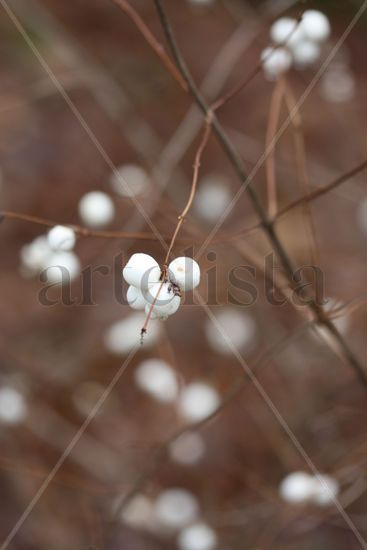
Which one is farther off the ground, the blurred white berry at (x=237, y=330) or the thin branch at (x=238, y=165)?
the blurred white berry at (x=237, y=330)

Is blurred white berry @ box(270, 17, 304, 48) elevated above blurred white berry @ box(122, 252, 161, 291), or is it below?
above

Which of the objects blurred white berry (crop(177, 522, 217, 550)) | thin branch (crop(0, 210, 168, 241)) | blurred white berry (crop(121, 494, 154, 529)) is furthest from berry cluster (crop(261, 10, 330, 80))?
blurred white berry (crop(121, 494, 154, 529))

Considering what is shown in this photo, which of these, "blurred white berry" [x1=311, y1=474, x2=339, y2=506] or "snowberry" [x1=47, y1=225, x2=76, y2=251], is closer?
"snowberry" [x1=47, y1=225, x2=76, y2=251]

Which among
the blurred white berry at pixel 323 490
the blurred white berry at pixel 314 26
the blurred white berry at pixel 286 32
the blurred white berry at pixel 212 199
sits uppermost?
the blurred white berry at pixel 212 199

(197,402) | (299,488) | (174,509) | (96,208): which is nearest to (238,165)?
(96,208)

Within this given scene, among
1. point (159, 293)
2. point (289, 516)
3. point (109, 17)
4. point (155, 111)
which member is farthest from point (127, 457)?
point (109, 17)

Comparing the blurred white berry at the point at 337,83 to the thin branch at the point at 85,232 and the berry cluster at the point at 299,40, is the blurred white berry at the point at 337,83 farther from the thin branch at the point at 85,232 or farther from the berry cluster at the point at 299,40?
the thin branch at the point at 85,232

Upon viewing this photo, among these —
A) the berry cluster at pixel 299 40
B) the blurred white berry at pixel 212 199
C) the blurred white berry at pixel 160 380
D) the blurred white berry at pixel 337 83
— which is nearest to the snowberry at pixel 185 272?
the berry cluster at pixel 299 40

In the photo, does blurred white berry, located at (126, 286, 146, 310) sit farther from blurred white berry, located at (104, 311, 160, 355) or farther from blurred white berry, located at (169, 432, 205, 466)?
blurred white berry, located at (169, 432, 205, 466)
